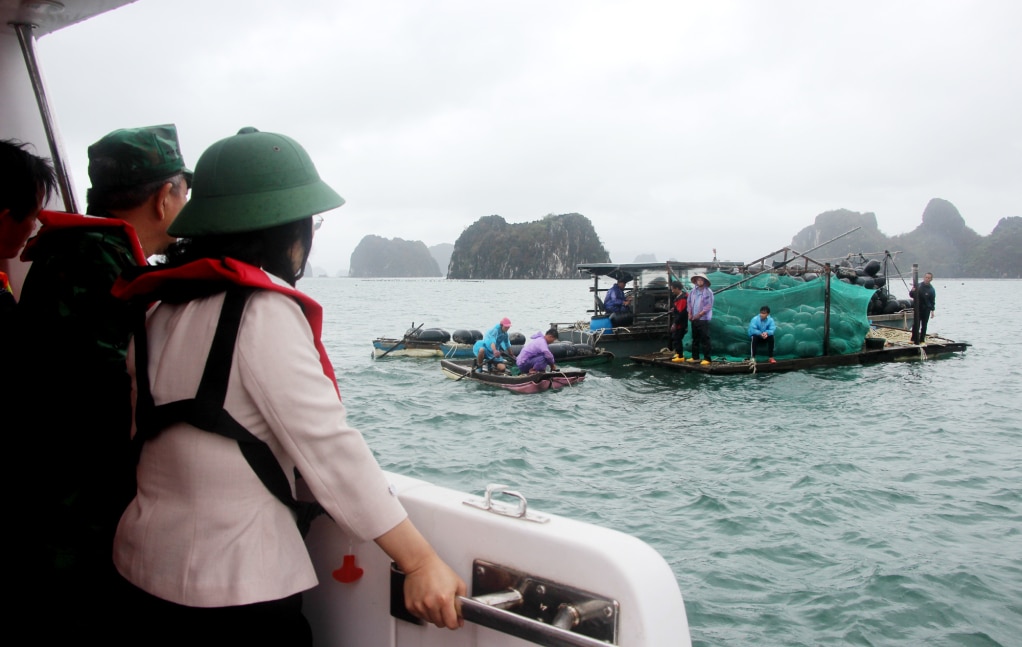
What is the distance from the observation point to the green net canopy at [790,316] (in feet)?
68.4

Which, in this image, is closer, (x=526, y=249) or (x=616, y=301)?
(x=616, y=301)

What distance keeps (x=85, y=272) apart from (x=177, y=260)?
267 mm

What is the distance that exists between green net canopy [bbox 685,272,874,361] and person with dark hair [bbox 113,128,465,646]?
66.2 ft

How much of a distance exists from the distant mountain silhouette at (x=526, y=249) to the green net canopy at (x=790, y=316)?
127 metres

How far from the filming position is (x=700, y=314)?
795 inches

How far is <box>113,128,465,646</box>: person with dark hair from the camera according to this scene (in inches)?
62.4

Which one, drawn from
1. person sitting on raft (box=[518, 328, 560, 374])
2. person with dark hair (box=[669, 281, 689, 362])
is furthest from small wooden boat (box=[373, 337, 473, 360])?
person with dark hair (box=[669, 281, 689, 362])

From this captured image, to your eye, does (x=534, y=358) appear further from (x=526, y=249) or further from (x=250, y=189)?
(x=526, y=249)

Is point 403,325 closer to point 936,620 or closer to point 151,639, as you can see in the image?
point 936,620

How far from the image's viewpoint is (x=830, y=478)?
11.2 meters

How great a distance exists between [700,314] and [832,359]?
432 cm

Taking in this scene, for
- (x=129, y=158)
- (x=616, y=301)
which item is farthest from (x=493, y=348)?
(x=129, y=158)

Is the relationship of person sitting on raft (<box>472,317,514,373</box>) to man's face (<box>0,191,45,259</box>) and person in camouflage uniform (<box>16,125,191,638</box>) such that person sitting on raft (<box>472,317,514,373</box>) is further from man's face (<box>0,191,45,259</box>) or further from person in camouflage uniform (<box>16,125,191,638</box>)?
person in camouflage uniform (<box>16,125,191,638</box>)

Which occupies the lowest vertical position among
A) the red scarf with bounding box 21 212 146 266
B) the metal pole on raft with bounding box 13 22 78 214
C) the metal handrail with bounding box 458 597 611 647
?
the metal handrail with bounding box 458 597 611 647
